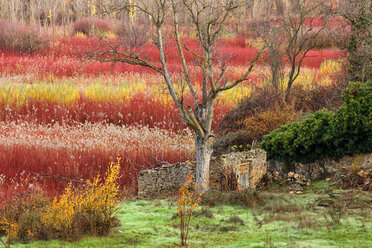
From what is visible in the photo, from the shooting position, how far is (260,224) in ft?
21.7

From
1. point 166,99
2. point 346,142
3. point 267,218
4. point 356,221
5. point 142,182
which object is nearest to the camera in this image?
point 356,221

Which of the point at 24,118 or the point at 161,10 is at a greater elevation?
the point at 161,10

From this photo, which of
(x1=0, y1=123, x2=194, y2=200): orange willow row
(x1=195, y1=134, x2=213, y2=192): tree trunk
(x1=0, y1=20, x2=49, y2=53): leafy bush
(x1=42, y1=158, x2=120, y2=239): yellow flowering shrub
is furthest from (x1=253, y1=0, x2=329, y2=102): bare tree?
(x1=0, y1=20, x2=49, y2=53): leafy bush

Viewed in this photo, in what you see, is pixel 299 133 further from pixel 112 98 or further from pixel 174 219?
pixel 112 98

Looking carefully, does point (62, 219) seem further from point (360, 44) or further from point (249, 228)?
point (360, 44)

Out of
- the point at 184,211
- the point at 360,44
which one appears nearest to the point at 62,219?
the point at 184,211

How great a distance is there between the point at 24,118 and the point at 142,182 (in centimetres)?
838

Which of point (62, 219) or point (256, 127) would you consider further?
point (256, 127)

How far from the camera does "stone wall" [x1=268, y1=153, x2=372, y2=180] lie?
10566mm

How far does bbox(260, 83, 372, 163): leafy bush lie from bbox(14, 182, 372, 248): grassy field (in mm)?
2558

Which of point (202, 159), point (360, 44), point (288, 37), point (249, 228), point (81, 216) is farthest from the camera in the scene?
point (288, 37)

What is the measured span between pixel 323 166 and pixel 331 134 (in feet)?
2.83

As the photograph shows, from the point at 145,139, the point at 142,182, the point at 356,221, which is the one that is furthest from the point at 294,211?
the point at 145,139

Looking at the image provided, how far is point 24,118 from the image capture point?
17000 mm
